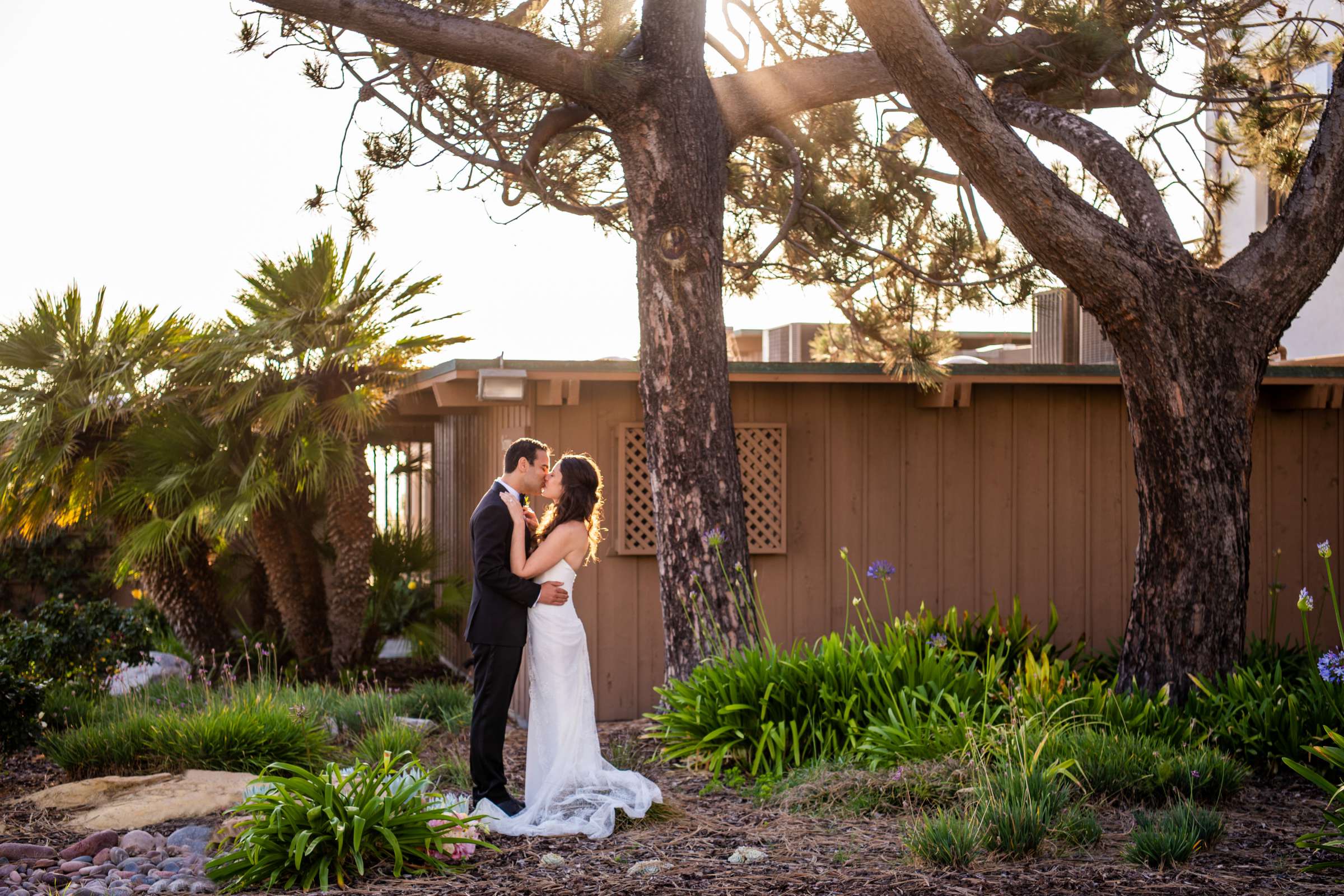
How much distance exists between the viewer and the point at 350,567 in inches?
405

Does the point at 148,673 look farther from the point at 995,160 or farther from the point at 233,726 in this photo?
→ the point at 995,160

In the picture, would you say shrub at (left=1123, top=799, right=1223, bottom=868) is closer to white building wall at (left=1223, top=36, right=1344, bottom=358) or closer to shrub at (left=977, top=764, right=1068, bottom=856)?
shrub at (left=977, top=764, right=1068, bottom=856)

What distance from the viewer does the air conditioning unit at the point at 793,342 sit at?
14773mm

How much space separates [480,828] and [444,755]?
1.94 m

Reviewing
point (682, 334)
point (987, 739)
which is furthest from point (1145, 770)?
point (682, 334)

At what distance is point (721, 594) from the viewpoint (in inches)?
299

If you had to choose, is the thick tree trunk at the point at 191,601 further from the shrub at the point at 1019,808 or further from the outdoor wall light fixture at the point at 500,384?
the shrub at the point at 1019,808

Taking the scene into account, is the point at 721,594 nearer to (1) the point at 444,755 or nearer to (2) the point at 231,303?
(1) the point at 444,755

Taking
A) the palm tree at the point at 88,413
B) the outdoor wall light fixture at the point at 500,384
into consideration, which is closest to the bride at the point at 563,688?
the outdoor wall light fixture at the point at 500,384

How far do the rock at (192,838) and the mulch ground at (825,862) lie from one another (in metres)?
0.30

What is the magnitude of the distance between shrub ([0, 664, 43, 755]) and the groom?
3124 millimetres

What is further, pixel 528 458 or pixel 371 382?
pixel 371 382

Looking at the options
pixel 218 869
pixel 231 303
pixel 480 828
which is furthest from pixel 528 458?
pixel 231 303

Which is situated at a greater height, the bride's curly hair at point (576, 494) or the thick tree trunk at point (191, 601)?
the bride's curly hair at point (576, 494)
